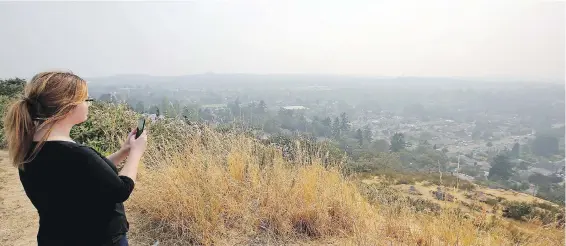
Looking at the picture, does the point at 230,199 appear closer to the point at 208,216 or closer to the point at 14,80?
the point at 208,216

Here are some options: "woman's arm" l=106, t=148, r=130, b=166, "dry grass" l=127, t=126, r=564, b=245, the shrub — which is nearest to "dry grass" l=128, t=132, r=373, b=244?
"dry grass" l=127, t=126, r=564, b=245

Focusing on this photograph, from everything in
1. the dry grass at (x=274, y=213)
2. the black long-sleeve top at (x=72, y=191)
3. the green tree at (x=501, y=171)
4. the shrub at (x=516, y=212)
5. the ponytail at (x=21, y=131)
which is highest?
the ponytail at (x=21, y=131)

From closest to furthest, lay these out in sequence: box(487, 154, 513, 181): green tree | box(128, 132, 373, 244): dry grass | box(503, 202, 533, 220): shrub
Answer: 1. box(128, 132, 373, 244): dry grass
2. box(503, 202, 533, 220): shrub
3. box(487, 154, 513, 181): green tree

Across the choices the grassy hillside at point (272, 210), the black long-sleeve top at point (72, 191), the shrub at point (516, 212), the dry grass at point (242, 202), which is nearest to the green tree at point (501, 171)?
the shrub at point (516, 212)

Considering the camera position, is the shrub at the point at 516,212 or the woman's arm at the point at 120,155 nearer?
the woman's arm at the point at 120,155

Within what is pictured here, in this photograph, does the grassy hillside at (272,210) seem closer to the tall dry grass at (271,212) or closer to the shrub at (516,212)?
the tall dry grass at (271,212)

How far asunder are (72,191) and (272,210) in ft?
8.25

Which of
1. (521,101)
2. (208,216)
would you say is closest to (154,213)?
(208,216)

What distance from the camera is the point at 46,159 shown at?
151 centimetres

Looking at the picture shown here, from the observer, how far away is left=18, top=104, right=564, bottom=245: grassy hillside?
345 cm

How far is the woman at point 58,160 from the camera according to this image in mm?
1512

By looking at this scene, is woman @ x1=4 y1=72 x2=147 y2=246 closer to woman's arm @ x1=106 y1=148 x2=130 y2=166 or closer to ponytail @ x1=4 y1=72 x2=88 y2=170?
ponytail @ x1=4 y1=72 x2=88 y2=170

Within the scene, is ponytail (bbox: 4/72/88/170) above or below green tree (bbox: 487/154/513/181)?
above

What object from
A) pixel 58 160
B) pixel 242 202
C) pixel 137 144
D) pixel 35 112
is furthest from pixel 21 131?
→ pixel 242 202
